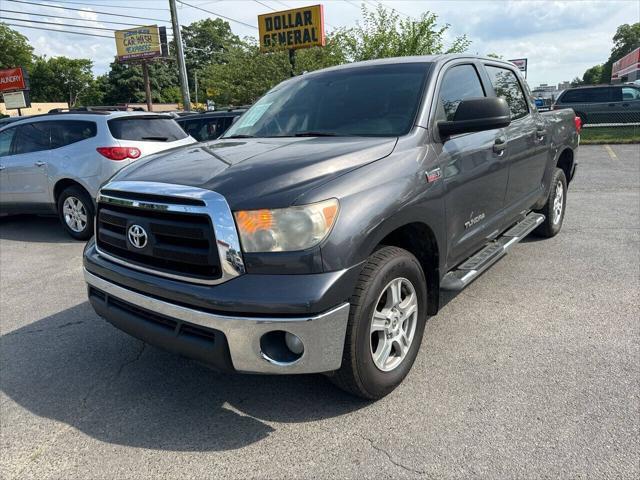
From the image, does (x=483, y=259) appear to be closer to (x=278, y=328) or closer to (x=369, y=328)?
(x=369, y=328)

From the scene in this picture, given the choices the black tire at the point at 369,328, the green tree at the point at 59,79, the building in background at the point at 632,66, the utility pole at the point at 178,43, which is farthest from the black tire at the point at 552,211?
the green tree at the point at 59,79

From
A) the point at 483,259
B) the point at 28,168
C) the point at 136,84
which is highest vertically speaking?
the point at 136,84

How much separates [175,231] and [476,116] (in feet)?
6.20

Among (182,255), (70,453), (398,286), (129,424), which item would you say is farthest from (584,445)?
(70,453)

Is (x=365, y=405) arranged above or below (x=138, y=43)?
below

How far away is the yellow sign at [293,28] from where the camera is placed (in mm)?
20344

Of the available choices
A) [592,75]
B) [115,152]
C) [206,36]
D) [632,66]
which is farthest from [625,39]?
[115,152]

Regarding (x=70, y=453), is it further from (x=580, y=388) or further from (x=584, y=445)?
(x=580, y=388)

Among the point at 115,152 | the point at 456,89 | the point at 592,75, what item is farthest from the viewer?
the point at 592,75

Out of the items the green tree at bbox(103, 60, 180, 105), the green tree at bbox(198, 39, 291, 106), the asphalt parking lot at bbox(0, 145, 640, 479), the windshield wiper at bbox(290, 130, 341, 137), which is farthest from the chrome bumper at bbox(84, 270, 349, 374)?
the green tree at bbox(103, 60, 180, 105)

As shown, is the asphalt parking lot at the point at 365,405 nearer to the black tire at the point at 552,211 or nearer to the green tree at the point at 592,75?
the black tire at the point at 552,211

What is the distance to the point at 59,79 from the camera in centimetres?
7725

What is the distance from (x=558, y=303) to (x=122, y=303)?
323 centimetres

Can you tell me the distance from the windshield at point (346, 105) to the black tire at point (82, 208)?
12.4ft
